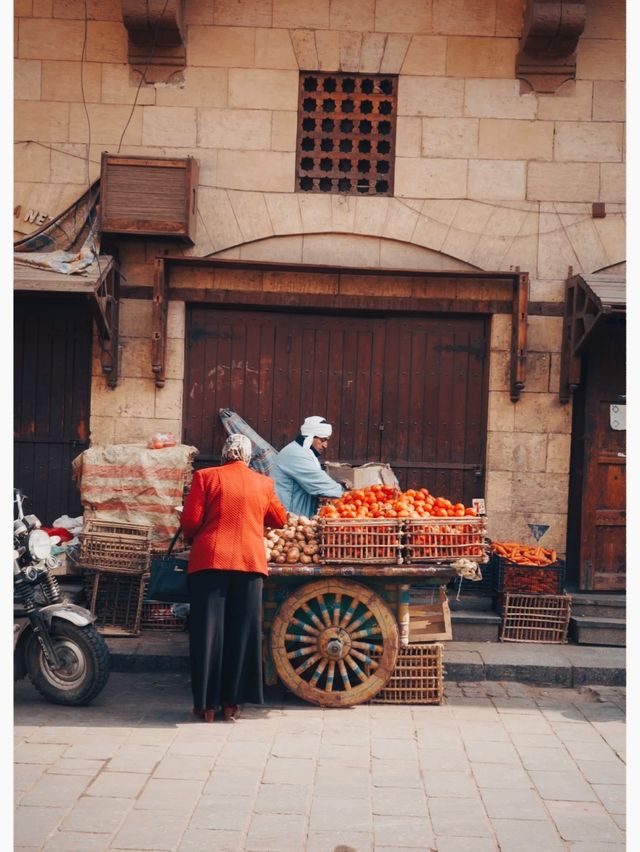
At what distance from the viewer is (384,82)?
9656mm

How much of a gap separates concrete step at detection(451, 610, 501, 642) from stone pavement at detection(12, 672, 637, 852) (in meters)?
1.18

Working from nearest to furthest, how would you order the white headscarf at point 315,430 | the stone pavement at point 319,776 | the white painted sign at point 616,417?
1. the stone pavement at point 319,776
2. the white headscarf at point 315,430
3. the white painted sign at point 616,417

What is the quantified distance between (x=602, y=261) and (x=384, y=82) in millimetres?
2618

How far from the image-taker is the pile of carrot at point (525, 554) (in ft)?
29.1

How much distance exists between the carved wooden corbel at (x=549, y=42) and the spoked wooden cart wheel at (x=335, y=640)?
5.21 meters

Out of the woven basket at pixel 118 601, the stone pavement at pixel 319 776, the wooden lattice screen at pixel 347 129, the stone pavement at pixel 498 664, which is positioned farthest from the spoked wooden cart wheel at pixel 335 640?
the wooden lattice screen at pixel 347 129

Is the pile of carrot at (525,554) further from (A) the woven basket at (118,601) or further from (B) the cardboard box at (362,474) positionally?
(A) the woven basket at (118,601)

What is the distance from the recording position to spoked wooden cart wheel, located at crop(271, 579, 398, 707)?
7148 mm

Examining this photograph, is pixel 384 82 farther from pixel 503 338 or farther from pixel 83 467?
pixel 83 467

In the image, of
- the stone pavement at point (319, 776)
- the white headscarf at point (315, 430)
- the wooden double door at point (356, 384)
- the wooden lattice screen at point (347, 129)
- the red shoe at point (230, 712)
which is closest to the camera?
the stone pavement at point (319, 776)

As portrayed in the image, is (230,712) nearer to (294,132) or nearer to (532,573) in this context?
(532,573)

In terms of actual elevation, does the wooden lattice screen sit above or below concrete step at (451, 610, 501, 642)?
above

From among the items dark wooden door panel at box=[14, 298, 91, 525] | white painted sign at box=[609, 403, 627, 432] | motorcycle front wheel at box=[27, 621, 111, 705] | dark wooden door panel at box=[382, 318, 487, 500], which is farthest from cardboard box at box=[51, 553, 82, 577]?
white painted sign at box=[609, 403, 627, 432]

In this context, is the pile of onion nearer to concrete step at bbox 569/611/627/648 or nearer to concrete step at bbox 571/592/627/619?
concrete step at bbox 569/611/627/648
